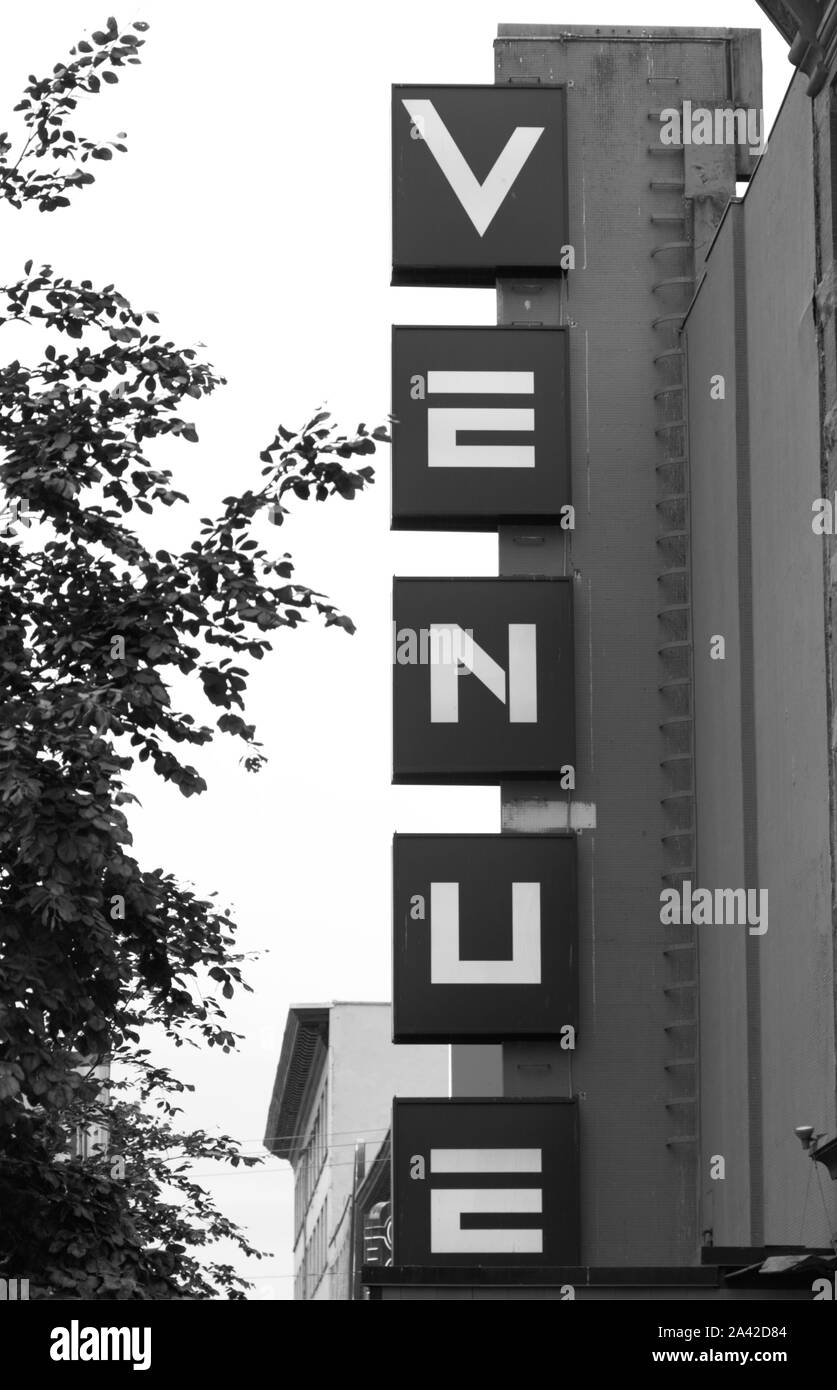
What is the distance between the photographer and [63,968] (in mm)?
13055

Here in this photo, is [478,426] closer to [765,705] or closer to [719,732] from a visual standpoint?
[719,732]

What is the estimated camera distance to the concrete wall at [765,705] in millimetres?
15586

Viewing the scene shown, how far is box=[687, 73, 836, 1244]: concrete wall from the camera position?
51.1 ft

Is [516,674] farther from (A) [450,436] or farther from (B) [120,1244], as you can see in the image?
(B) [120,1244]

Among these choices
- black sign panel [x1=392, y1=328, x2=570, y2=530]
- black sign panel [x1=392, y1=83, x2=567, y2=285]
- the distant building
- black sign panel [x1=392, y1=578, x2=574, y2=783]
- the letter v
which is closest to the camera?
black sign panel [x1=392, y1=578, x2=574, y2=783]

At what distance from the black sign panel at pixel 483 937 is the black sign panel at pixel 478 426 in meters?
3.07

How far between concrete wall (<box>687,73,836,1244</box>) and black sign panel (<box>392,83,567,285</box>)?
1.99 meters

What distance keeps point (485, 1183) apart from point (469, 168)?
952 cm

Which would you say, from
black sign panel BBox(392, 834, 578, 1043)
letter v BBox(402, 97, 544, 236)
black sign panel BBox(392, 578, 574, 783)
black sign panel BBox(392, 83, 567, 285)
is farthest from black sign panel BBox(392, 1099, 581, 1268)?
letter v BBox(402, 97, 544, 236)

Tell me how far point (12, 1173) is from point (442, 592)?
23.5 ft

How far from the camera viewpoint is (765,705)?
17094 mm

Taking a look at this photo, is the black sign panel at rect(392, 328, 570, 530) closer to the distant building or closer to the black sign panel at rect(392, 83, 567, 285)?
the black sign panel at rect(392, 83, 567, 285)

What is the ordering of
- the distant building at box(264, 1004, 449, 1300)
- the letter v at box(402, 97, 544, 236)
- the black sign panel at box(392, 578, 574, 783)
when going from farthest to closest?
the distant building at box(264, 1004, 449, 1300)
the letter v at box(402, 97, 544, 236)
the black sign panel at box(392, 578, 574, 783)
